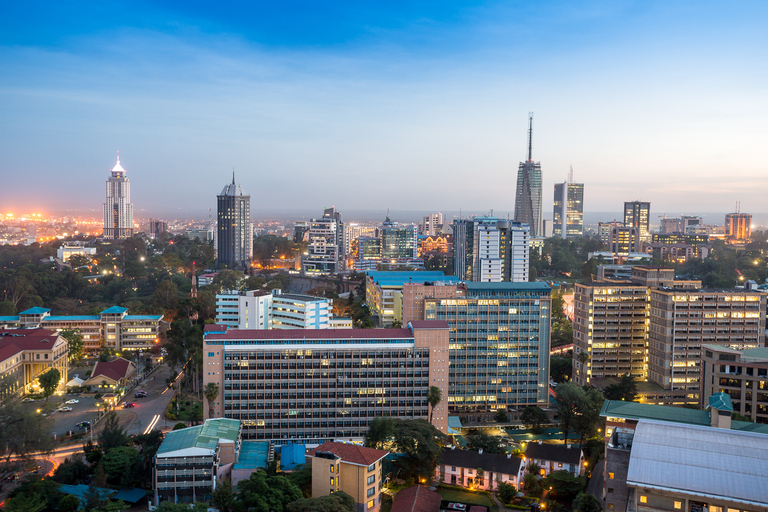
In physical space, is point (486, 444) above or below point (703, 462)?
below

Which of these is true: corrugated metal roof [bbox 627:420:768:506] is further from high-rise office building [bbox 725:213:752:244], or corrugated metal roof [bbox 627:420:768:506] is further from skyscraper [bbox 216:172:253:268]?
high-rise office building [bbox 725:213:752:244]

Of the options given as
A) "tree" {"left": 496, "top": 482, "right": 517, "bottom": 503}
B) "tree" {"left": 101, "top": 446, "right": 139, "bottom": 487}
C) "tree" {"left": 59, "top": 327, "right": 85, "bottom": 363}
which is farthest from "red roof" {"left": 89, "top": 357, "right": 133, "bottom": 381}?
"tree" {"left": 496, "top": 482, "right": 517, "bottom": 503}

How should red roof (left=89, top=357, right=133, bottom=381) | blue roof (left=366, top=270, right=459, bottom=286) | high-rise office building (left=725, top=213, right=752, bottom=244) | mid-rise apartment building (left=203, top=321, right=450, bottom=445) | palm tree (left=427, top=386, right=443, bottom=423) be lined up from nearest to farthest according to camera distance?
mid-rise apartment building (left=203, top=321, right=450, bottom=445) < palm tree (left=427, top=386, right=443, bottom=423) < red roof (left=89, top=357, right=133, bottom=381) < blue roof (left=366, top=270, right=459, bottom=286) < high-rise office building (left=725, top=213, right=752, bottom=244)

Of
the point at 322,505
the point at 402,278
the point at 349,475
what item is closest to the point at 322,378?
the point at 349,475

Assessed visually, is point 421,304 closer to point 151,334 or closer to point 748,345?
point 748,345

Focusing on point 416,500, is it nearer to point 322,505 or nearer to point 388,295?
point 322,505

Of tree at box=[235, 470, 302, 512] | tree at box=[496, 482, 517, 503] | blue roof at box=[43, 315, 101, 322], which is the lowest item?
tree at box=[496, 482, 517, 503]

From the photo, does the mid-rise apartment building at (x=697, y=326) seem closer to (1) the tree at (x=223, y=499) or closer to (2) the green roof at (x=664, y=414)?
(2) the green roof at (x=664, y=414)
